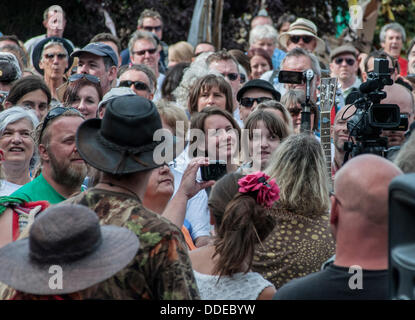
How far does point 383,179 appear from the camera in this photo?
8.91ft

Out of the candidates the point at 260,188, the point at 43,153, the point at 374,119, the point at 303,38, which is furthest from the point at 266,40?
the point at 260,188

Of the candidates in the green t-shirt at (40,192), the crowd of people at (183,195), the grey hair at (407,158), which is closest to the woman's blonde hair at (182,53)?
the crowd of people at (183,195)

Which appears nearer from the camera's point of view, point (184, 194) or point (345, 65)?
point (184, 194)

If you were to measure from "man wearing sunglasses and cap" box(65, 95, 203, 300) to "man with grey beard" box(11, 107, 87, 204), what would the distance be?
1.52 meters

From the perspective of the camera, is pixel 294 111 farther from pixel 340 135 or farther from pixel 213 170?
pixel 213 170

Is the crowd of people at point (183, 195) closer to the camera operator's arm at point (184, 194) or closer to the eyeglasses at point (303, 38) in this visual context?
the camera operator's arm at point (184, 194)

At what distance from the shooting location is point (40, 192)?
182 inches

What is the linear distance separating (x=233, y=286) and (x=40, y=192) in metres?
1.65

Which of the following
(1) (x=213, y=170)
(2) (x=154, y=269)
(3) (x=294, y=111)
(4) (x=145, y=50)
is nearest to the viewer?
(2) (x=154, y=269)

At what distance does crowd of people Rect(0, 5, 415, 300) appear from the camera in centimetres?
266

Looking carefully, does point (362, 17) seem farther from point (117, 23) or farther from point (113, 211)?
point (113, 211)

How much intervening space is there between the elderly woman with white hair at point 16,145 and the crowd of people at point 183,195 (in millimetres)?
11

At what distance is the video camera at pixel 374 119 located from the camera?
415 cm

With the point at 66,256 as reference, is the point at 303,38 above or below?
above
